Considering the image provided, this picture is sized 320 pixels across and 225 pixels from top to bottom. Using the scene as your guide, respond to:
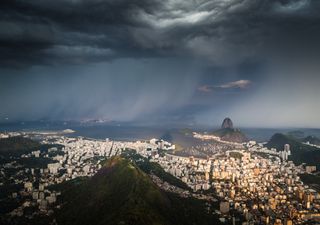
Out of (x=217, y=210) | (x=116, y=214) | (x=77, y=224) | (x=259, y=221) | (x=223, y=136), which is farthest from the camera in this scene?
(x=223, y=136)

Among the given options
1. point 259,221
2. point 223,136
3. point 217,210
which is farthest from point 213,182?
point 223,136

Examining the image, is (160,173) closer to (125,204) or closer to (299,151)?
(125,204)

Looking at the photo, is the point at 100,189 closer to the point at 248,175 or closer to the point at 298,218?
the point at 298,218

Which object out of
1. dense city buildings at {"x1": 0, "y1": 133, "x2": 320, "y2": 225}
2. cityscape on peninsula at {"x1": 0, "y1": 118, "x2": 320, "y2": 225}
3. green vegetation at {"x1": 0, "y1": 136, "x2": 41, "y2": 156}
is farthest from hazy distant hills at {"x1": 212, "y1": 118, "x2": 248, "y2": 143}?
green vegetation at {"x1": 0, "y1": 136, "x2": 41, "y2": 156}

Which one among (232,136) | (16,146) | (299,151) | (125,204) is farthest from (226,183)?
(232,136)

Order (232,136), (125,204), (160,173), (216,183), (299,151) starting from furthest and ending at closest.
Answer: (232,136) < (299,151) < (160,173) < (216,183) < (125,204)

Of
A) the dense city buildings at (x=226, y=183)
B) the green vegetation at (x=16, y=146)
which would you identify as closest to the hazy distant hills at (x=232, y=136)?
the dense city buildings at (x=226, y=183)
